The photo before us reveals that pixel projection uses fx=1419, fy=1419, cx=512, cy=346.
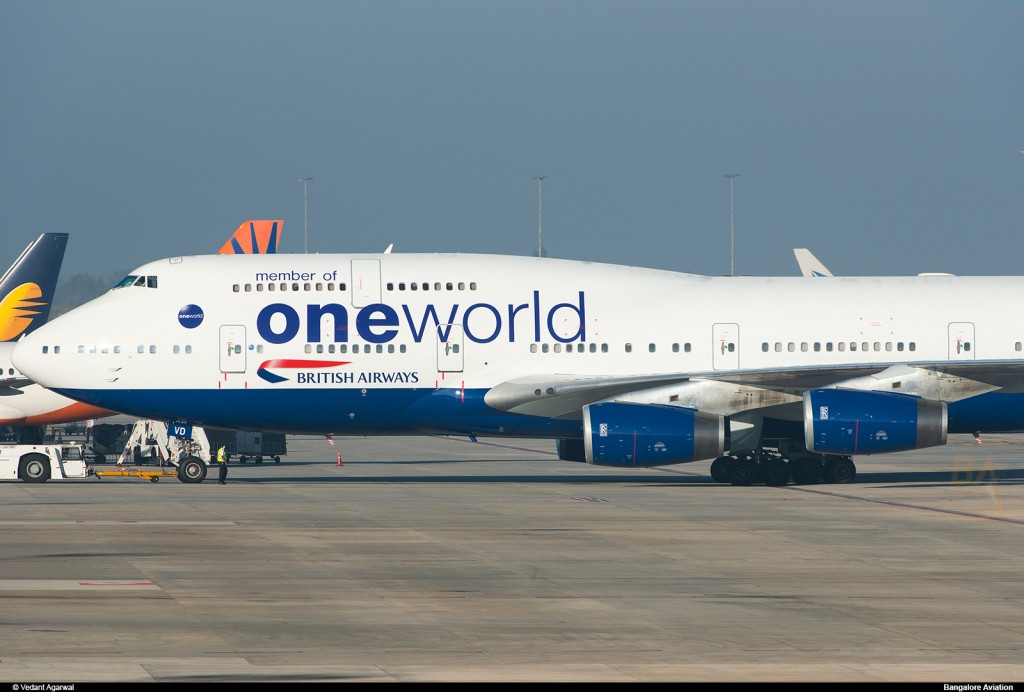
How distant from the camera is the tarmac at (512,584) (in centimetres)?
1370

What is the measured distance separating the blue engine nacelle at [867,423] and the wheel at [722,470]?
3311 millimetres

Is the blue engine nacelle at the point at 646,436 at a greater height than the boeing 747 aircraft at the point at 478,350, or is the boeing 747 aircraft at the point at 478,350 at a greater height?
the boeing 747 aircraft at the point at 478,350

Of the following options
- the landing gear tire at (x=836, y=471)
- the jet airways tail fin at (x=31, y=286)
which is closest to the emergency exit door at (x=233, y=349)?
the landing gear tire at (x=836, y=471)

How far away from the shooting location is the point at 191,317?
113 feet

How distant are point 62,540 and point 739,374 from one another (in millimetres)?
16143

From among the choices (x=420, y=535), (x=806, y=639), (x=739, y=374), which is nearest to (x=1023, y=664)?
(x=806, y=639)

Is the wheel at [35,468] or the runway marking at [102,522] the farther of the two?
the wheel at [35,468]

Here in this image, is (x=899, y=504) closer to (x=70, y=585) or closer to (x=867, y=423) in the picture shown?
(x=867, y=423)

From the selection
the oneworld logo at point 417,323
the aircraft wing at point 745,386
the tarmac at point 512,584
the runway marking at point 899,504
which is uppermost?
the oneworld logo at point 417,323

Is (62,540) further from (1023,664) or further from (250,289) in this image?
(1023,664)

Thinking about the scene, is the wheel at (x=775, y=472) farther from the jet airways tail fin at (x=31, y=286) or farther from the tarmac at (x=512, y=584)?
the jet airways tail fin at (x=31, y=286)

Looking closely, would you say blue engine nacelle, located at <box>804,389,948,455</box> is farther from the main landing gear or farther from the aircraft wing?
the main landing gear

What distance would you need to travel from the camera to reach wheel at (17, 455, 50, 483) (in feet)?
121

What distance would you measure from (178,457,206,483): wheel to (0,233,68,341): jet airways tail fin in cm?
2364
